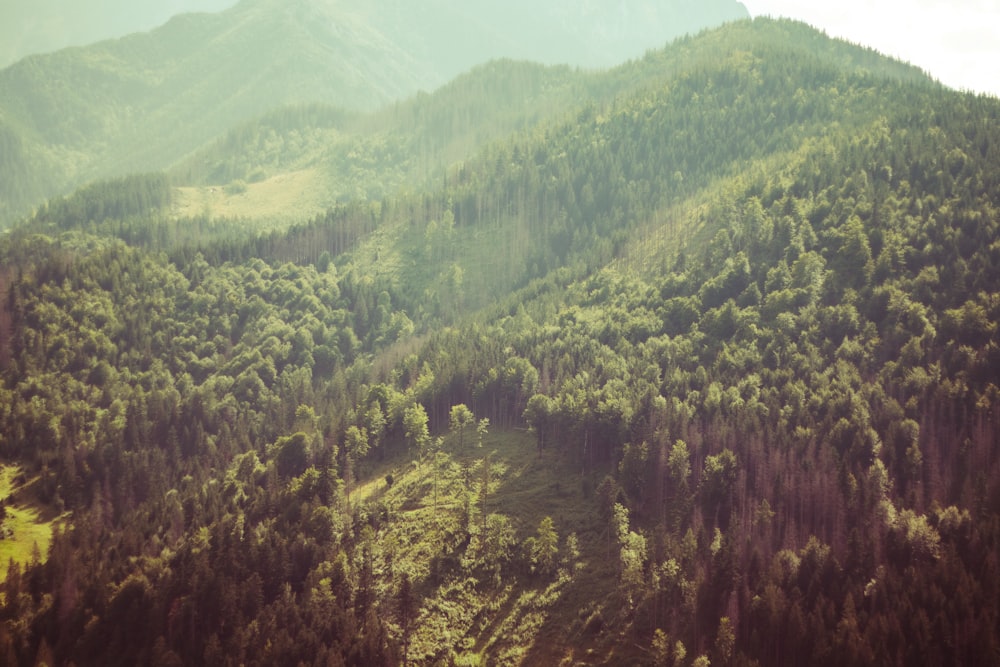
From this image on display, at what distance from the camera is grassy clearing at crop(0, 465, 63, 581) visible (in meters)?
177

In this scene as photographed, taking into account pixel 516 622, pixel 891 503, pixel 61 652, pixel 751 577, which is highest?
pixel 891 503

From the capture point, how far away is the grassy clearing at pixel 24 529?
17662cm

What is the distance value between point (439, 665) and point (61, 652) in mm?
74949

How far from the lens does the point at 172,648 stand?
152 meters

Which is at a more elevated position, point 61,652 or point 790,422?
point 790,422

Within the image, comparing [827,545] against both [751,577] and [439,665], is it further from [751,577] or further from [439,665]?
[439,665]

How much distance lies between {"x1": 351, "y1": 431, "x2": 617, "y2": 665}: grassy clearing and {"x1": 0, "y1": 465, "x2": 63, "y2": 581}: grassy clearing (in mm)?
73698

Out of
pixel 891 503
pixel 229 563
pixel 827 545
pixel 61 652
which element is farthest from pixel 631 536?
pixel 61 652

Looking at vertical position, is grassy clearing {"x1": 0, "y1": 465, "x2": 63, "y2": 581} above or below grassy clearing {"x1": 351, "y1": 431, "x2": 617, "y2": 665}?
below

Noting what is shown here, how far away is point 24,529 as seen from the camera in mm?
188500

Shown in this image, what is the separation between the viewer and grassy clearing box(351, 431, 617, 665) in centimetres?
14512

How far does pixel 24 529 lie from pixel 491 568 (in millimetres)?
116350

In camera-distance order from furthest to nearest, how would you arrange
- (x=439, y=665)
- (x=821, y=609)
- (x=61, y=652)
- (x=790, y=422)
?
1. (x=790, y=422)
2. (x=61, y=652)
3. (x=439, y=665)
4. (x=821, y=609)

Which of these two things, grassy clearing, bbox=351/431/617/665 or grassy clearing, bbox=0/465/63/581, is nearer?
grassy clearing, bbox=351/431/617/665
